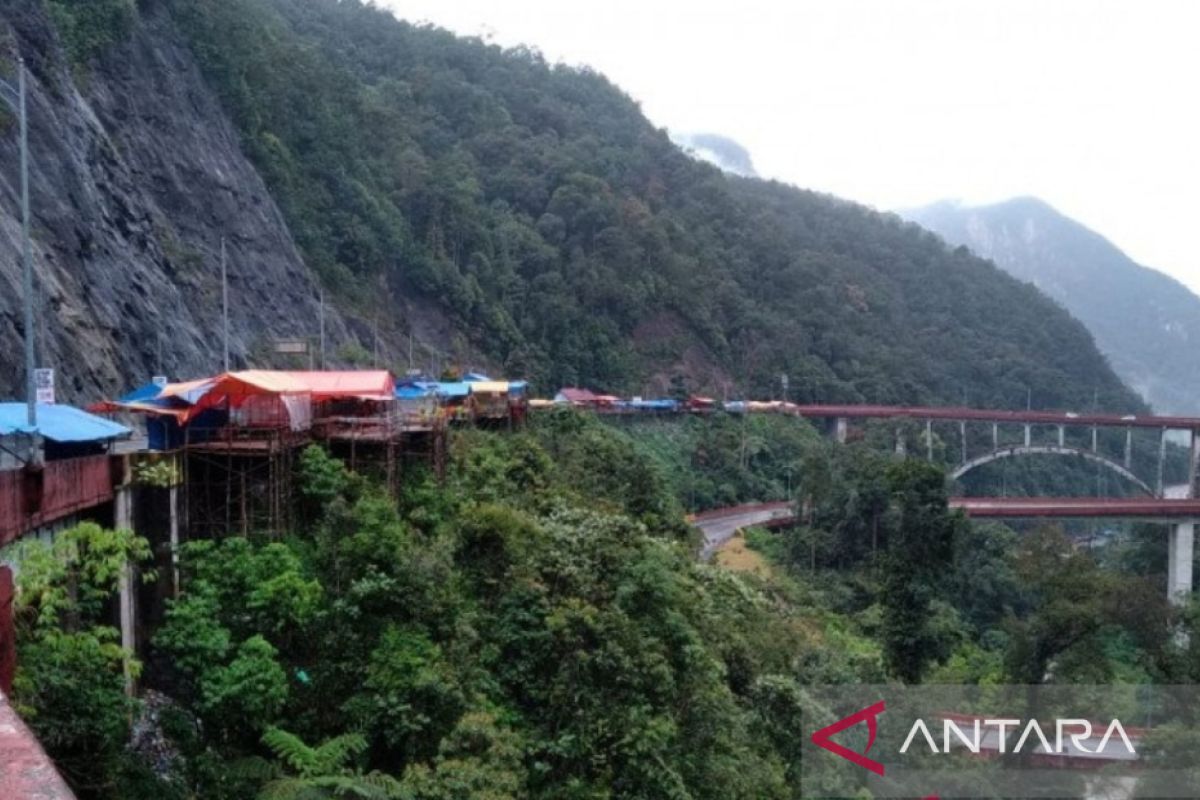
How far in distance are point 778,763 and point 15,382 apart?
1441 cm

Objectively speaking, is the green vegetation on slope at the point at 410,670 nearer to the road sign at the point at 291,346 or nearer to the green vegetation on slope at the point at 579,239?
the road sign at the point at 291,346

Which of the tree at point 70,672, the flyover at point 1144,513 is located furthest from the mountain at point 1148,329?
the tree at point 70,672

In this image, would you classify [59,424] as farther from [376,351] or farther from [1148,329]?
[1148,329]

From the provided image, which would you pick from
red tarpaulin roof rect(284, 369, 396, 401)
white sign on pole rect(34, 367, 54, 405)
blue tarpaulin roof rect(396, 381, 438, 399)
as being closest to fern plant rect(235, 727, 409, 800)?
white sign on pole rect(34, 367, 54, 405)

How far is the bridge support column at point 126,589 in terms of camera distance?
1009 cm

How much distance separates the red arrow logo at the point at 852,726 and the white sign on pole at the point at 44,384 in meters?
11.0

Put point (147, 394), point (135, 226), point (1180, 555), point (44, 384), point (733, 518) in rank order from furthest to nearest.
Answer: point (1180, 555) < point (733, 518) < point (135, 226) < point (147, 394) < point (44, 384)

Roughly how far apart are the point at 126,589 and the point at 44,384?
247cm

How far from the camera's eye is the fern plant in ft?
27.6

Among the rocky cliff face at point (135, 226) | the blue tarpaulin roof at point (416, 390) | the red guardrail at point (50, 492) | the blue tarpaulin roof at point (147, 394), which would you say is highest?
the rocky cliff face at point (135, 226)

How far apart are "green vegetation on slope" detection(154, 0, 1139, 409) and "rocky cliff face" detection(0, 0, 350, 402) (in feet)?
18.2

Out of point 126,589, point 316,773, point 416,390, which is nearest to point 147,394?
point 126,589

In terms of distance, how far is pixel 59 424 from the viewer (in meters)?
10.7

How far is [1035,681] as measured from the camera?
19.8 m
